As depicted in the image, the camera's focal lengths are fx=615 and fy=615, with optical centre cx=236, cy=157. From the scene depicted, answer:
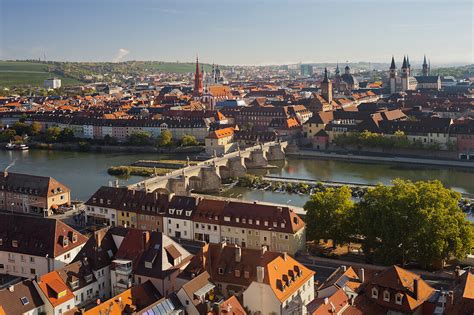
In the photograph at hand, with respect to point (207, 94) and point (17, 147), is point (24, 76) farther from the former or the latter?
point (17, 147)

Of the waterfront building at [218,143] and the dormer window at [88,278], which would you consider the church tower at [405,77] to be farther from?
the dormer window at [88,278]

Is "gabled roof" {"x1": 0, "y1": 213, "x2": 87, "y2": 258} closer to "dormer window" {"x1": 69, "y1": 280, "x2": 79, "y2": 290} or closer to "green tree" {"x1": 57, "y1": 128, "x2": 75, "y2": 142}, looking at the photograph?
"dormer window" {"x1": 69, "y1": 280, "x2": 79, "y2": 290}

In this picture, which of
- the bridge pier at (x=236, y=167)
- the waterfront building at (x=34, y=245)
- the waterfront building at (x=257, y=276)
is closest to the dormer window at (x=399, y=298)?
the waterfront building at (x=257, y=276)

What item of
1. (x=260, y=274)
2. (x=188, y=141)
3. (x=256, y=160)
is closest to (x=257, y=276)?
(x=260, y=274)

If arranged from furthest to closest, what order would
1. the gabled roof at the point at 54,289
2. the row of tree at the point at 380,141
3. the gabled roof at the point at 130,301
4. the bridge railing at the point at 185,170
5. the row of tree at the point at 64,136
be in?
the row of tree at the point at 64,136, the row of tree at the point at 380,141, the bridge railing at the point at 185,170, the gabled roof at the point at 54,289, the gabled roof at the point at 130,301

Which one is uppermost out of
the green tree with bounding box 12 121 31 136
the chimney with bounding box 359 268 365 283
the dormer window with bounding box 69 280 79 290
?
the green tree with bounding box 12 121 31 136

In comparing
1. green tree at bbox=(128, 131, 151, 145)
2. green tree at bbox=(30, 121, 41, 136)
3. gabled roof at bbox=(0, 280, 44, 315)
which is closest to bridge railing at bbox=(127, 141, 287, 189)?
green tree at bbox=(128, 131, 151, 145)
